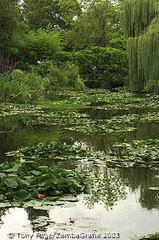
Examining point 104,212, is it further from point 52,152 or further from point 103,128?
point 103,128

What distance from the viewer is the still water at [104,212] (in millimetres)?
3709

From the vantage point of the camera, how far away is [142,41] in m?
19.2

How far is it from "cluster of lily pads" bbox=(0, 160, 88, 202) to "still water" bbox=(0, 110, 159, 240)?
0.62 ft

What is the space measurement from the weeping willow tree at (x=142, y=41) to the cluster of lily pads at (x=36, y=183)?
14064 mm

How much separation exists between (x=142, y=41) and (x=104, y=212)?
15797 mm

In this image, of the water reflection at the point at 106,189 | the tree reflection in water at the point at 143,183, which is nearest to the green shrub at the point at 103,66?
the tree reflection in water at the point at 143,183

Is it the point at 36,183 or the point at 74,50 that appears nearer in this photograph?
the point at 36,183

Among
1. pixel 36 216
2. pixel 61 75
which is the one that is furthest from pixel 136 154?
pixel 61 75

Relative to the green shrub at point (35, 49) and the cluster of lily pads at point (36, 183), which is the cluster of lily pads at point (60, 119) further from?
the green shrub at point (35, 49)

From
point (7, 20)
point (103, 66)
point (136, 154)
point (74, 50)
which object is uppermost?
point (7, 20)

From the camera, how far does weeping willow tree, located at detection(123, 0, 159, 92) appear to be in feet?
60.8

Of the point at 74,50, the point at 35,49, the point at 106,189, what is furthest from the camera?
the point at 74,50

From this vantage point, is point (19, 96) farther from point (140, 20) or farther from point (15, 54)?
point (15, 54)

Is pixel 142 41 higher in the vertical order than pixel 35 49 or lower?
lower
